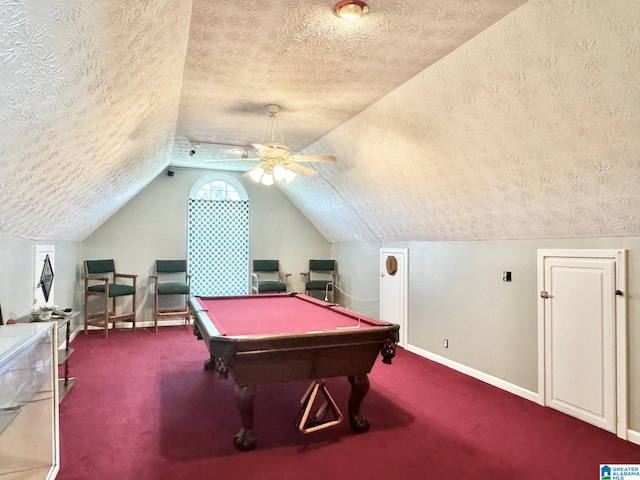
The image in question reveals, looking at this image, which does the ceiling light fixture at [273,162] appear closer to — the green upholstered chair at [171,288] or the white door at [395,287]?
the white door at [395,287]

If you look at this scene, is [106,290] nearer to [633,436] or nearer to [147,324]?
[147,324]

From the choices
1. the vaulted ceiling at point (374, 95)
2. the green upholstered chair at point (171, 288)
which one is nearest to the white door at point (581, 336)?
the vaulted ceiling at point (374, 95)

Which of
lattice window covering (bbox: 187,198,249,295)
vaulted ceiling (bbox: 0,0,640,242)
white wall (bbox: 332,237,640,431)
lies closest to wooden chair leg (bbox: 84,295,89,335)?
lattice window covering (bbox: 187,198,249,295)

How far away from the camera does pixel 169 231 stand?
23.9 ft

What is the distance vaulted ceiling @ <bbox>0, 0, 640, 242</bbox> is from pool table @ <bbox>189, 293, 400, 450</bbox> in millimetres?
1587

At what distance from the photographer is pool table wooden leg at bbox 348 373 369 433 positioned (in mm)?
3152

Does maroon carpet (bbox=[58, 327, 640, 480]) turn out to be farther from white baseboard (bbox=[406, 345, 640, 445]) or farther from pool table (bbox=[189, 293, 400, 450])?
pool table (bbox=[189, 293, 400, 450])

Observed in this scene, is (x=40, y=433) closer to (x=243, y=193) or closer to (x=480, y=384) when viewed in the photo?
(x=480, y=384)

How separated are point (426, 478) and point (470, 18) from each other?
108 inches

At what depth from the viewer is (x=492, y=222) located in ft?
13.6

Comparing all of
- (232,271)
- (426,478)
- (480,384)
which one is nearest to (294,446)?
(426,478)

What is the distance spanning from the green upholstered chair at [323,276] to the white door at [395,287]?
1.47 meters

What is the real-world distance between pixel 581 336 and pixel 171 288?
5.52m

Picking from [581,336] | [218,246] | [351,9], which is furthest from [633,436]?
[218,246]
